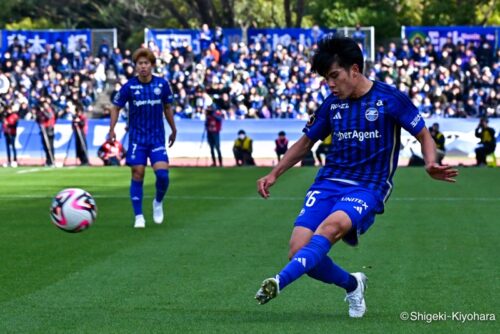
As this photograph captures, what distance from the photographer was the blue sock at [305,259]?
7.25 m

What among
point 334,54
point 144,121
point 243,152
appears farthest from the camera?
point 243,152

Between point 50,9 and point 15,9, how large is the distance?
2.47 metres

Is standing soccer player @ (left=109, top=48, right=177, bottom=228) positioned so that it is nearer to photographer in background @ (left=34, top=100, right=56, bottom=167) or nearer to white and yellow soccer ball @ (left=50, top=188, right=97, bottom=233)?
white and yellow soccer ball @ (left=50, top=188, right=97, bottom=233)

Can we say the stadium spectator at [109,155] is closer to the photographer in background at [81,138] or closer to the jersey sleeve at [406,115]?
the photographer in background at [81,138]

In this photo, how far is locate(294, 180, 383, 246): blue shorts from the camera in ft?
25.3

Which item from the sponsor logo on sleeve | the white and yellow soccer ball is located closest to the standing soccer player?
the white and yellow soccer ball

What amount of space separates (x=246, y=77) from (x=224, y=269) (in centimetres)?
3423

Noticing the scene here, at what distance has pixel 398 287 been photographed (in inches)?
380

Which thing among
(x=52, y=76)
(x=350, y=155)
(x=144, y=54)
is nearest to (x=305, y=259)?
(x=350, y=155)

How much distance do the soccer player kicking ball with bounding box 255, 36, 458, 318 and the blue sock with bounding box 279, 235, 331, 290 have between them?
1 cm

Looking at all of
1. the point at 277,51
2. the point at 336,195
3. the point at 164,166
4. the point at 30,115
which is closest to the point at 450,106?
the point at 277,51

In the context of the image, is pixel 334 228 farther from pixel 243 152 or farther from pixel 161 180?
pixel 243 152

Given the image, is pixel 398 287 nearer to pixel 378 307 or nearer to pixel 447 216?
pixel 378 307

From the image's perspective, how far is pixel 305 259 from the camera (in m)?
7.38
